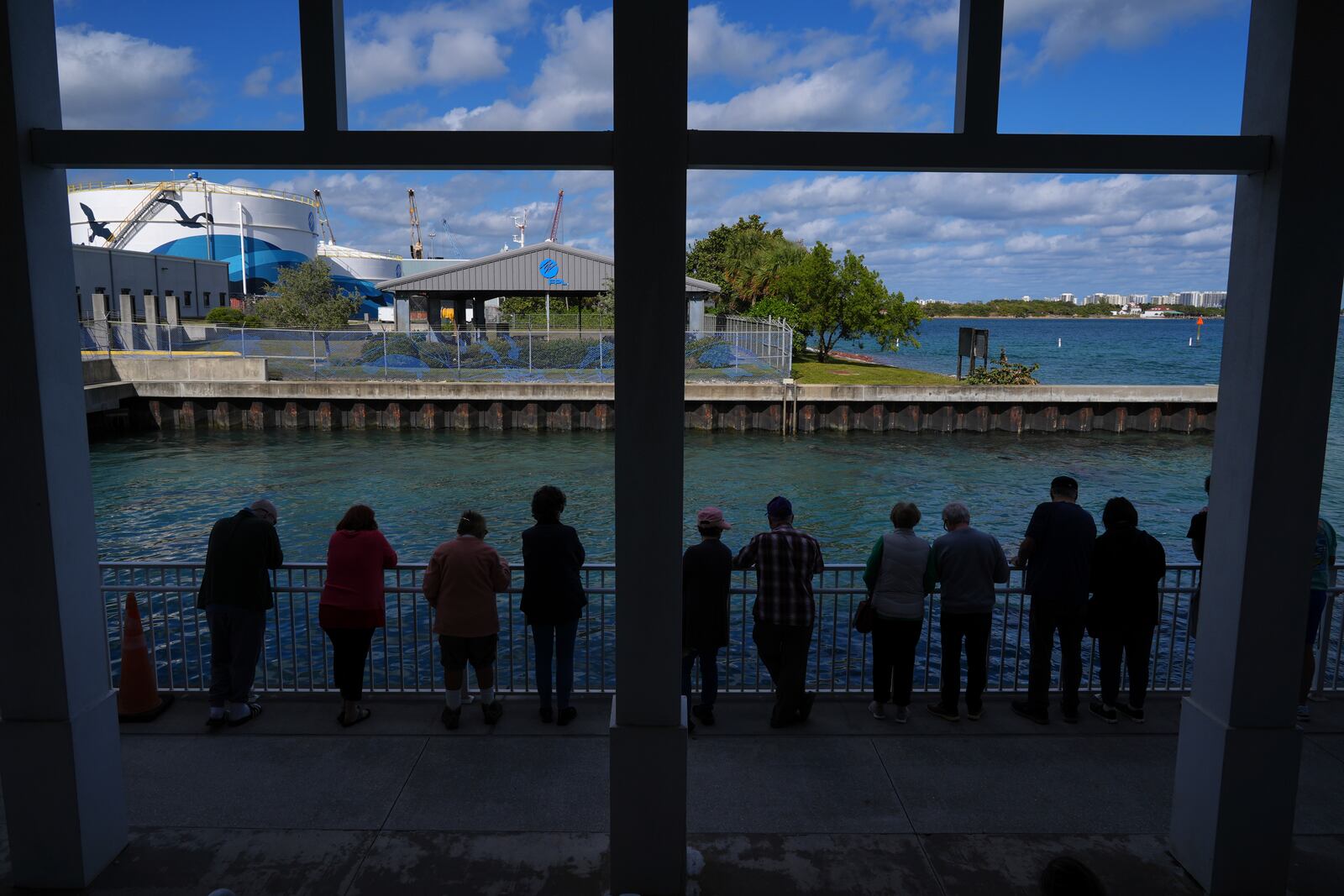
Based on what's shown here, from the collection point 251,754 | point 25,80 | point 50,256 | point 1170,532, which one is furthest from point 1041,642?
point 1170,532

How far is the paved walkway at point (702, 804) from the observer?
4.36m

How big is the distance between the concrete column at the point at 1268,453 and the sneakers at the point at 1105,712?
187 centimetres

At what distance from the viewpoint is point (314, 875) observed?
4352 millimetres

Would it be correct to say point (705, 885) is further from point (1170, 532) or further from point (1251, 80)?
point (1170, 532)

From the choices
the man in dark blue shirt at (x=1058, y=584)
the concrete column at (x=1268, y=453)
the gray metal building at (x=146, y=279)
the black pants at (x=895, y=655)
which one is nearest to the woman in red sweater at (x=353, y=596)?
the black pants at (x=895, y=655)

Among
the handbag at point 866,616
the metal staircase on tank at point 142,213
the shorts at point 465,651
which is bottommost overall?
the shorts at point 465,651

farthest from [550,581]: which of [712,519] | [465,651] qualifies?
[712,519]

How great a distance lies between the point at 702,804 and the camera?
5.02 m

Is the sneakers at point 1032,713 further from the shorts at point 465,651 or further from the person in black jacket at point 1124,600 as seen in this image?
the shorts at point 465,651

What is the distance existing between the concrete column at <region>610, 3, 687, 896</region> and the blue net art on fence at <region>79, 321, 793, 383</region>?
2821cm

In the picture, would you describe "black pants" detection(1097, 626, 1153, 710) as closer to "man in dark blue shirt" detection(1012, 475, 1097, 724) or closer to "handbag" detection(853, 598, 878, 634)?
"man in dark blue shirt" detection(1012, 475, 1097, 724)

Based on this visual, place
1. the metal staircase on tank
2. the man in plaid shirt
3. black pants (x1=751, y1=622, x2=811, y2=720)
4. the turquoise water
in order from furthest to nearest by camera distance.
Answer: the metal staircase on tank < the turquoise water < black pants (x1=751, y1=622, x2=811, y2=720) < the man in plaid shirt

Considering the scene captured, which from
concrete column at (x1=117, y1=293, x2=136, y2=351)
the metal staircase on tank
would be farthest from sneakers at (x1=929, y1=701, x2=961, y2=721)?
the metal staircase on tank

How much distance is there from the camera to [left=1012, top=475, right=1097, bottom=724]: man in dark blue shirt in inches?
235
